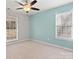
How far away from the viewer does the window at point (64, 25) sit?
5634mm

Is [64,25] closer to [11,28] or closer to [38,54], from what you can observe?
[38,54]

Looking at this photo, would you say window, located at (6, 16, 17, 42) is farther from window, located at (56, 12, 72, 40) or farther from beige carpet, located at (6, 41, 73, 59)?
window, located at (56, 12, 72, 40)

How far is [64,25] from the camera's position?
5973 mm

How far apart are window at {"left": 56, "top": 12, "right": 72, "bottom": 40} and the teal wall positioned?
0.87ft

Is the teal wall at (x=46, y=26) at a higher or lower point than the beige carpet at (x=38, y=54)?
higher

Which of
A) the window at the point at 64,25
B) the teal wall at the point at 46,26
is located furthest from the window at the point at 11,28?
the window at the point at 64,25

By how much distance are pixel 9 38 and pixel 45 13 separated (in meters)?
3.32

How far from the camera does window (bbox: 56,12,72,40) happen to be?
18.5 ft

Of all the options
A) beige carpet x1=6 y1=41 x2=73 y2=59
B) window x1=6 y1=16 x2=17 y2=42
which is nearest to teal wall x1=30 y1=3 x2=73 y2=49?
beige carpet x1=6 y1=41 x2=73 y2=59

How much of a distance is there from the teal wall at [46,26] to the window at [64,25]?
0.87 feet

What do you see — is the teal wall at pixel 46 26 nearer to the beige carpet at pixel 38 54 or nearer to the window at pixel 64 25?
the window at pixel 64 25

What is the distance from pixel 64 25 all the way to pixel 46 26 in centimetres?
Result: 185

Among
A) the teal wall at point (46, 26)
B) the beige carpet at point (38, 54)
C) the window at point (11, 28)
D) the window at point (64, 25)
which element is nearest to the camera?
→ the beige carpet at point (38, 54)
